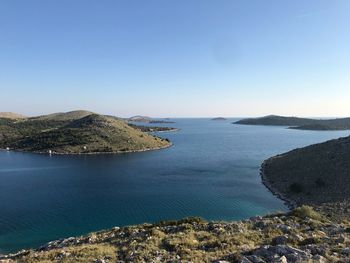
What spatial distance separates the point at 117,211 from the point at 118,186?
2045cm

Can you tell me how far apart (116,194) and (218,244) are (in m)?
46.0

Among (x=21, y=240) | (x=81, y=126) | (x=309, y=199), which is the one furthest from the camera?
(x=81, y=126)

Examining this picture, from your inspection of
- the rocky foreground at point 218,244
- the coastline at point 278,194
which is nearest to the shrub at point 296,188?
the coastline at point 278,194

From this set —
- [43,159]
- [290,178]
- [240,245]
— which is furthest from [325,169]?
[43,159]

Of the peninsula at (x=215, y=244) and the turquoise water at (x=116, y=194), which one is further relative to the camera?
the turquoise water at (x=116, y=194)

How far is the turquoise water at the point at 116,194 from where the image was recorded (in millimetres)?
46938

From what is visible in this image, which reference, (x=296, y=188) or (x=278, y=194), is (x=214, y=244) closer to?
(x=278, y=194)

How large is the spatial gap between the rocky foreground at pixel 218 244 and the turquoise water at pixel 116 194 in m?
18.9

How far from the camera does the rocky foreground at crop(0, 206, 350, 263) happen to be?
59.6 ft

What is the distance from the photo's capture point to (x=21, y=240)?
40344 mm

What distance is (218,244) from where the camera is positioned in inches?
852

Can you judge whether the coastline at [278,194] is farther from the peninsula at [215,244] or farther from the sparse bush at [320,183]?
the peninsula at [215,244]

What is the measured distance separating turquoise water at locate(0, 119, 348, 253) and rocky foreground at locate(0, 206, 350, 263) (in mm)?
18942

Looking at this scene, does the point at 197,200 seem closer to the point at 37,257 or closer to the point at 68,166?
the point at 37,257
